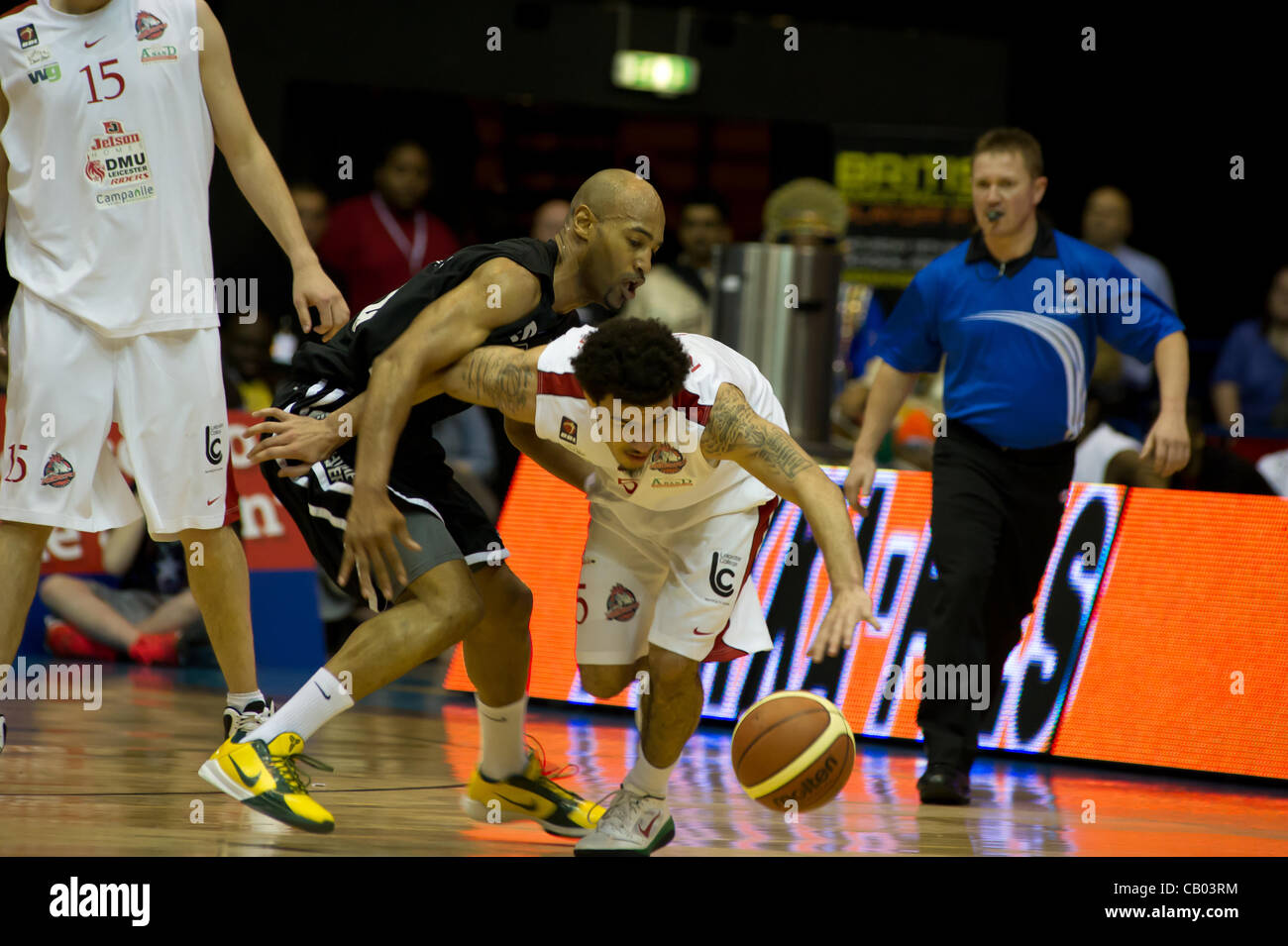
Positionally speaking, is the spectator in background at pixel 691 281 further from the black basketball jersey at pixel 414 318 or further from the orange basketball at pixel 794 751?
the orange basketball at pixel 794 751

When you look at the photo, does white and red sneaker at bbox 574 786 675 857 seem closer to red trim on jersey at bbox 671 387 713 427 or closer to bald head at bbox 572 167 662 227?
red trim on jersey at bbox 671 387 713 427

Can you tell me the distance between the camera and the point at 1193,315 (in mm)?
11547

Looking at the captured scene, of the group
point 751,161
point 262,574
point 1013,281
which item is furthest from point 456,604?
point 751,161

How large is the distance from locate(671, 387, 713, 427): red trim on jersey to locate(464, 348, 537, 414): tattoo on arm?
14.2 inches

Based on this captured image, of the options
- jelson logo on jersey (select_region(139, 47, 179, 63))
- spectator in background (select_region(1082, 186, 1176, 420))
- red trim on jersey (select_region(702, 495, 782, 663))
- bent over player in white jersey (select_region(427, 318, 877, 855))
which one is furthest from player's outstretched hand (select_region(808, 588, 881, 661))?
spectator in background (select_region(1082, 186, 1176, 420))

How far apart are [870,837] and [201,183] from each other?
8.38 ft

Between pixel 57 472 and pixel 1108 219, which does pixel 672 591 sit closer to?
pixel 57 472

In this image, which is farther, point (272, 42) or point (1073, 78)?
point (1073, 78)

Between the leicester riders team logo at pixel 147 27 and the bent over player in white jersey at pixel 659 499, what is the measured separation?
126cm

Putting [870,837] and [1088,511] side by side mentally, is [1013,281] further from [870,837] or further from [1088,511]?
[870,837]

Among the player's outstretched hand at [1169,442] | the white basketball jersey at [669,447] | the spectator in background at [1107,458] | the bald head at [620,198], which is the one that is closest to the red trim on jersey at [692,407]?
the white basketball jersey at [669,447]

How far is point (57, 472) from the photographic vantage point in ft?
13.3

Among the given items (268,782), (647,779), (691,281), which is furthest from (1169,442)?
(691,281)

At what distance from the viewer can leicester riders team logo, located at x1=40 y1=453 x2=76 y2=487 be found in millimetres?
4051
